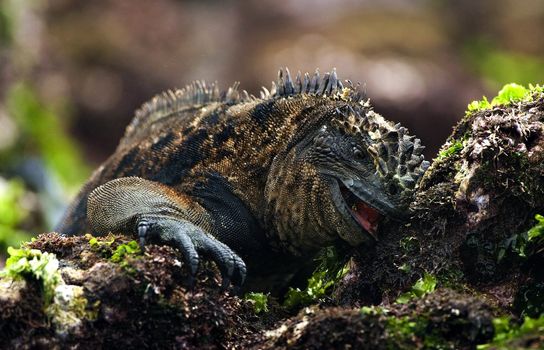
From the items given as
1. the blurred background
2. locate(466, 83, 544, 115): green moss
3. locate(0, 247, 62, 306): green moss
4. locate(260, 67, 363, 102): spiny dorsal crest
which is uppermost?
the blurred background

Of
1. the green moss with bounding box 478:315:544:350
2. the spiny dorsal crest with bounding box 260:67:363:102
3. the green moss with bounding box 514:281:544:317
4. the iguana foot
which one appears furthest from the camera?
the spiny dorsal crest with bounding box 260:67:363:102

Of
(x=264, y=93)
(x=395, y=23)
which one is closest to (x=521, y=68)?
(x=395, y=23)

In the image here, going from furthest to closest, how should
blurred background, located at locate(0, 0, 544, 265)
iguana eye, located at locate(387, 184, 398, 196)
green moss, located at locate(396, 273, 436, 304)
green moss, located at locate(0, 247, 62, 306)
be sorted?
blurred background, located at locate(0, 0, 544, 265) → iguana eye, located at locate(387, 184, 398, 196) → green moss, located at locate(396, 273, 436, 304) → green moss, located at locate(0, 247, 62, 306)

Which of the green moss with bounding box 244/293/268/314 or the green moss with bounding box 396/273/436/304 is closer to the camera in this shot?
the green moss with bounding box 396/273/436/304

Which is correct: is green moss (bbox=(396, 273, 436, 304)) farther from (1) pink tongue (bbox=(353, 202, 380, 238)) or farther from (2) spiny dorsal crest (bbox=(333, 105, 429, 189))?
(2) spiny dorsal crest (bbox=(333, 105, 429, 189))

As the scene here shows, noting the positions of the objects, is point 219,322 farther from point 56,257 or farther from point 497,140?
point 497,140

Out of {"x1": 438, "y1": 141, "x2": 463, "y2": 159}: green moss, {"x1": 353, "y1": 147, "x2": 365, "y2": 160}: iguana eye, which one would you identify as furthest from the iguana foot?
{"x1": 438, "y1": 141, "x2": 463, "y2": 159}: green moss

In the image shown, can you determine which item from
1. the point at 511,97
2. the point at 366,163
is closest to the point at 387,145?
the point at 366,163
